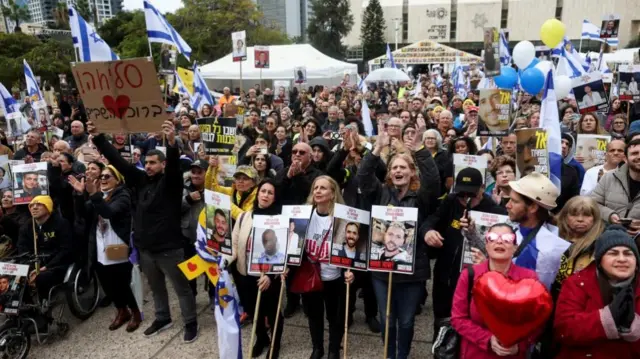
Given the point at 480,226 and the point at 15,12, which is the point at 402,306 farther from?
the point at 15,12

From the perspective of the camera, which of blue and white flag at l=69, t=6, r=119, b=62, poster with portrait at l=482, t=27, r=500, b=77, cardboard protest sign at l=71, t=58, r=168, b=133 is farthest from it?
poster with portrait at l=482, t=27, r=500, b=77

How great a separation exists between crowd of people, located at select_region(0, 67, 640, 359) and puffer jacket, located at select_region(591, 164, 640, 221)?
10mm

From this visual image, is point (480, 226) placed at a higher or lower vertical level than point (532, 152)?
lower

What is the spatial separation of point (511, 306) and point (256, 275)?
2.41 meters

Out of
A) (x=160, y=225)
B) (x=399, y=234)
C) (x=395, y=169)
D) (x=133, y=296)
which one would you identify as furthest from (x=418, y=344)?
(x=133, y=296)

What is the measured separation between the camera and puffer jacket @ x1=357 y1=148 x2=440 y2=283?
371cm

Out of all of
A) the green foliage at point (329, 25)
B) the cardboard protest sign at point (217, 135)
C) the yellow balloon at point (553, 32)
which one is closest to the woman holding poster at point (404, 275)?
the cardboard protest sign at point (217, 135)

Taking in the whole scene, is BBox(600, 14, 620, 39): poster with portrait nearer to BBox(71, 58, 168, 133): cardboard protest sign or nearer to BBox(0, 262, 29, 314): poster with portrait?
BBox(71, 58, 168, 133): cardboard protest sign

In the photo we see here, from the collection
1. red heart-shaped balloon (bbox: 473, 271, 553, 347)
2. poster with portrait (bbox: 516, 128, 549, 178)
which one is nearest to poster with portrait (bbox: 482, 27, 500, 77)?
poster with portrait (bbox: 516, 128, 549, 178)

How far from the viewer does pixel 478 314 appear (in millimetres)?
2617

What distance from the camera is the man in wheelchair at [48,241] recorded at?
486 cm

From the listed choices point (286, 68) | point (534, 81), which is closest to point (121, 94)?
point (534, 81)

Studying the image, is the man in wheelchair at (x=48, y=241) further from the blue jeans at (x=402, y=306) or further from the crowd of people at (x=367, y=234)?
the blue jeans at (x=402, y=306)

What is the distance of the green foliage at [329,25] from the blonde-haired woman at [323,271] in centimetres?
6646
